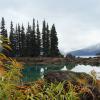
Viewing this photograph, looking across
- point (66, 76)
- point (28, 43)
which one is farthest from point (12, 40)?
point (66, 76)

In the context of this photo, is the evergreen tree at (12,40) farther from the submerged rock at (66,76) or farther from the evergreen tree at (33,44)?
the submerged rock at (66,76)

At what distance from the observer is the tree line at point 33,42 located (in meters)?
92.4

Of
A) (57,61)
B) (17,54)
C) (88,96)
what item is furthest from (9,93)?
(17,54)

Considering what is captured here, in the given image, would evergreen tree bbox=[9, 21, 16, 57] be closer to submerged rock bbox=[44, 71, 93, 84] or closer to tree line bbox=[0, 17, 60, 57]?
tree line bbox=[0, 17, 60, 57]

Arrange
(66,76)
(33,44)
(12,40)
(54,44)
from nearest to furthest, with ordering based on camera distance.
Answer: (66,76) → (12,40) → (33,44) → (54,44)

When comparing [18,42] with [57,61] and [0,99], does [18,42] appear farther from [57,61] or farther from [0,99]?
[0,99]

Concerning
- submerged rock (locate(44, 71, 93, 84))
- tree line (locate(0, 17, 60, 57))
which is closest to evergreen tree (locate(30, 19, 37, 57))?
tree line (locate(0, 17, 60, 57))

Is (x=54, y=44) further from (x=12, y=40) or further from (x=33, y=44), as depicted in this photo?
(x=12, y=40)

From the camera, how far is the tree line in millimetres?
92375

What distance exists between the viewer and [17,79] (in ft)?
15.9

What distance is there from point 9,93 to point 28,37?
9061 cm

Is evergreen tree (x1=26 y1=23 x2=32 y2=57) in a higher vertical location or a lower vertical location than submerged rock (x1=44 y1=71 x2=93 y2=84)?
higher

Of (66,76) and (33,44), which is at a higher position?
(33,44)

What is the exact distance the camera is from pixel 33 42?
93438mm
